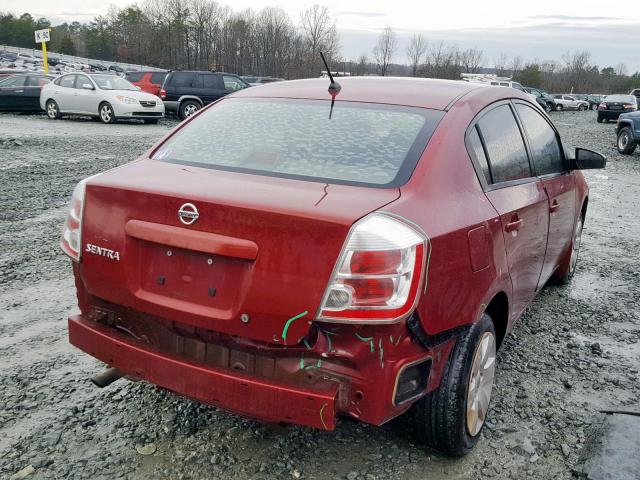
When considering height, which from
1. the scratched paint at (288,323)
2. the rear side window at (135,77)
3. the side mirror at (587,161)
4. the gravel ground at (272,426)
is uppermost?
the rear side window at (135,77)

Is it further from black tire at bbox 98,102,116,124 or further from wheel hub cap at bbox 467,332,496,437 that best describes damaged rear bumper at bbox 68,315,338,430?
black tire at bbox 98,102,116,124

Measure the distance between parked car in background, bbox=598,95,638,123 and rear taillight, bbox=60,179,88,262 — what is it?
3290 cm

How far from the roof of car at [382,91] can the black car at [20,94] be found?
19.5m

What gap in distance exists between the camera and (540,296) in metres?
5.06

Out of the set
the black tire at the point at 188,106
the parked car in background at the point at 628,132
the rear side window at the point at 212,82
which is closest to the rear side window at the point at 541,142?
the parked car in background at the point at 628,132

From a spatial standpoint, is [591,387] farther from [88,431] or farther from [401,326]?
[88,431]

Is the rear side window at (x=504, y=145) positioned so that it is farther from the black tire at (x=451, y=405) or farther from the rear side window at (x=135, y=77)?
the rear side window at (x=135, y=77)

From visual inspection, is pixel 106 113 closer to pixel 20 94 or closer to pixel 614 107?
pixel 20 94

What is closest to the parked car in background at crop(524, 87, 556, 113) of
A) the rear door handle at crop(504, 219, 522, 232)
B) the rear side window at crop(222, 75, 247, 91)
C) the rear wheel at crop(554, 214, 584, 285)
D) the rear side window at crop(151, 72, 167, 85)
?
the rear side window at crop(222, 75, 247, 91)

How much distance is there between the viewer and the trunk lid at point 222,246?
2.12 m

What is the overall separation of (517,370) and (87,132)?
14.4 m

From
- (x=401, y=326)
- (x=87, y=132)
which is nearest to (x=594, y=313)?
(x=401, y=326)

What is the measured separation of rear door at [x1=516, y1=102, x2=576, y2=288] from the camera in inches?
148

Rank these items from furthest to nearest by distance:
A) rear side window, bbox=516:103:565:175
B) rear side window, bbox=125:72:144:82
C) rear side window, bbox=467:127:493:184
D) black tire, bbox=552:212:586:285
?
rear side window, bbox=125:72:144:82
black tire, bbox=552:212:586:285
rear side window, bbox=516:103:565:175
rear side window, bbox=467:127:493:184
